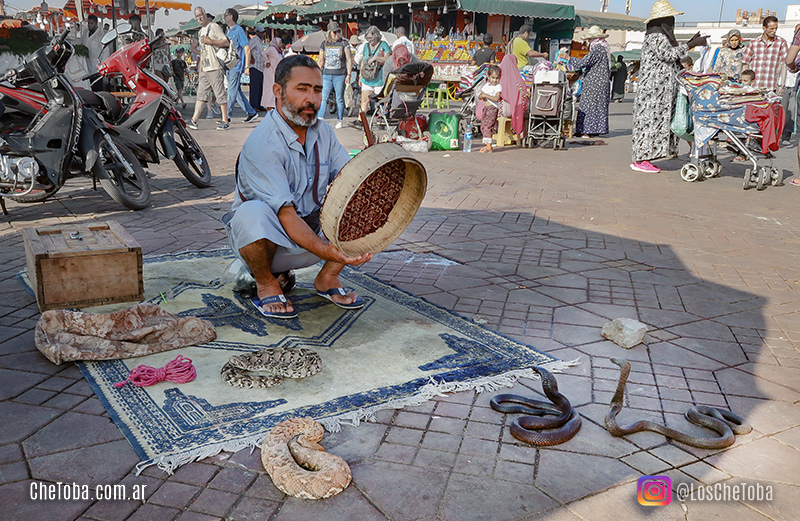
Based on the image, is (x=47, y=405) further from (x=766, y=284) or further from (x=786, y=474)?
(x=766, y=284)

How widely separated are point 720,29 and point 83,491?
2180 inches

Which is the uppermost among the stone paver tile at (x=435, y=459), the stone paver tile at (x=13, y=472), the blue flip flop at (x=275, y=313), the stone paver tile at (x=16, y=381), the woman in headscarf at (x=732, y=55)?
the woman in headscarf at (x=732, y=55)

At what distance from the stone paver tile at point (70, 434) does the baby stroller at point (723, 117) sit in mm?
7448

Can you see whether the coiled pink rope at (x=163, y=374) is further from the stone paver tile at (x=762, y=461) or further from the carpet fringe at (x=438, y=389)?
the stone paver tile at (x=762, y=461)

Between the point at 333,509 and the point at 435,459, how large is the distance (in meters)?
0.43

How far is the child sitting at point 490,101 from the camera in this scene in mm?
10430

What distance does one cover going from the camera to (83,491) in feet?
6.55

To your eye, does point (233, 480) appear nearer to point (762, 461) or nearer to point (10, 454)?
point (10, 454)

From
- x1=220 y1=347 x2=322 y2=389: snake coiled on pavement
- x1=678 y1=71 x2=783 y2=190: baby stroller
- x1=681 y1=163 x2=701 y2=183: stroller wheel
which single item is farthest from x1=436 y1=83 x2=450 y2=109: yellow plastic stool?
x1=220 y1=347 x2=322 y2=389: snake coiled on pavement

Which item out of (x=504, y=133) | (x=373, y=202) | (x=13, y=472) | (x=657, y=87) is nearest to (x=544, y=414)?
(x=373, y=202)

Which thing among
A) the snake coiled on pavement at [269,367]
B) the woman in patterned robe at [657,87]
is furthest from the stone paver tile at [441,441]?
the woman in patterned robe at [657,87]

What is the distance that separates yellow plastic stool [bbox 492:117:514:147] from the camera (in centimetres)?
1101

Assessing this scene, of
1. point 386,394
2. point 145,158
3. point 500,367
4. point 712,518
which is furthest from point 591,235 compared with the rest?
point 145,158

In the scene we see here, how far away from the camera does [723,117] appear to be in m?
7.61
